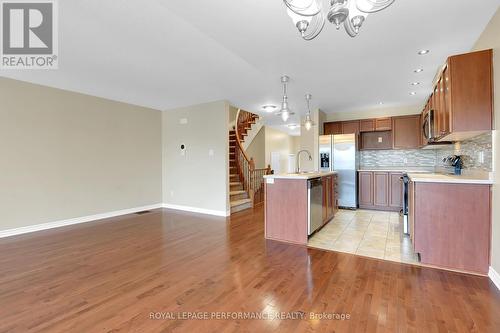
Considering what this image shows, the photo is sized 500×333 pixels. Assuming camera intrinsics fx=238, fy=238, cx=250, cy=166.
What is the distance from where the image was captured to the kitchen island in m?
3.35

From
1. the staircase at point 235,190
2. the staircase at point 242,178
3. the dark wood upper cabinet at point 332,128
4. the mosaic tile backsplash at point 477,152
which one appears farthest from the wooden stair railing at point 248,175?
the mosaic tile backsplash at point 477,152

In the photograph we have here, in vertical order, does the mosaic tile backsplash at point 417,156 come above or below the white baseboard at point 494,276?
above


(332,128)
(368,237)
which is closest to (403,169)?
(332,128)

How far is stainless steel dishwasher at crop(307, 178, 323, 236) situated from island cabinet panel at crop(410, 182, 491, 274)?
4.02 ft

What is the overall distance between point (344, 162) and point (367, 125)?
3.85 ft

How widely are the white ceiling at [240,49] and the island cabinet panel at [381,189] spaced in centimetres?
183

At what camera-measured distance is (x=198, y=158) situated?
5637 mm

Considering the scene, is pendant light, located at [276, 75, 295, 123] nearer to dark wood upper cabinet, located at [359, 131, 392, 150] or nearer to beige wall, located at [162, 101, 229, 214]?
beige wall, located at [162, 101, 229, 214]

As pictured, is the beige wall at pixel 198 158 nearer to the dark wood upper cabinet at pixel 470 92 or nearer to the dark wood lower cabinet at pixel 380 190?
the dark wood lower cabinet at pixel 380 190

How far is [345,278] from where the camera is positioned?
7.65 ft

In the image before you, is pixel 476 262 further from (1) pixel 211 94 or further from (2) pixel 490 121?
(1) pixel 211 94

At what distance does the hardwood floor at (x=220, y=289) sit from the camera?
169 centimetres

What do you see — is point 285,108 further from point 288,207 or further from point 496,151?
point 496,151

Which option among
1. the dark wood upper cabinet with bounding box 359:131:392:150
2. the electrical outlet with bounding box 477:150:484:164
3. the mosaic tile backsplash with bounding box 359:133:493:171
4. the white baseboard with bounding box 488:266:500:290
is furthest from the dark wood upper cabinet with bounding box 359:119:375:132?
the white baseboard with bounding box 488:266:500:290
